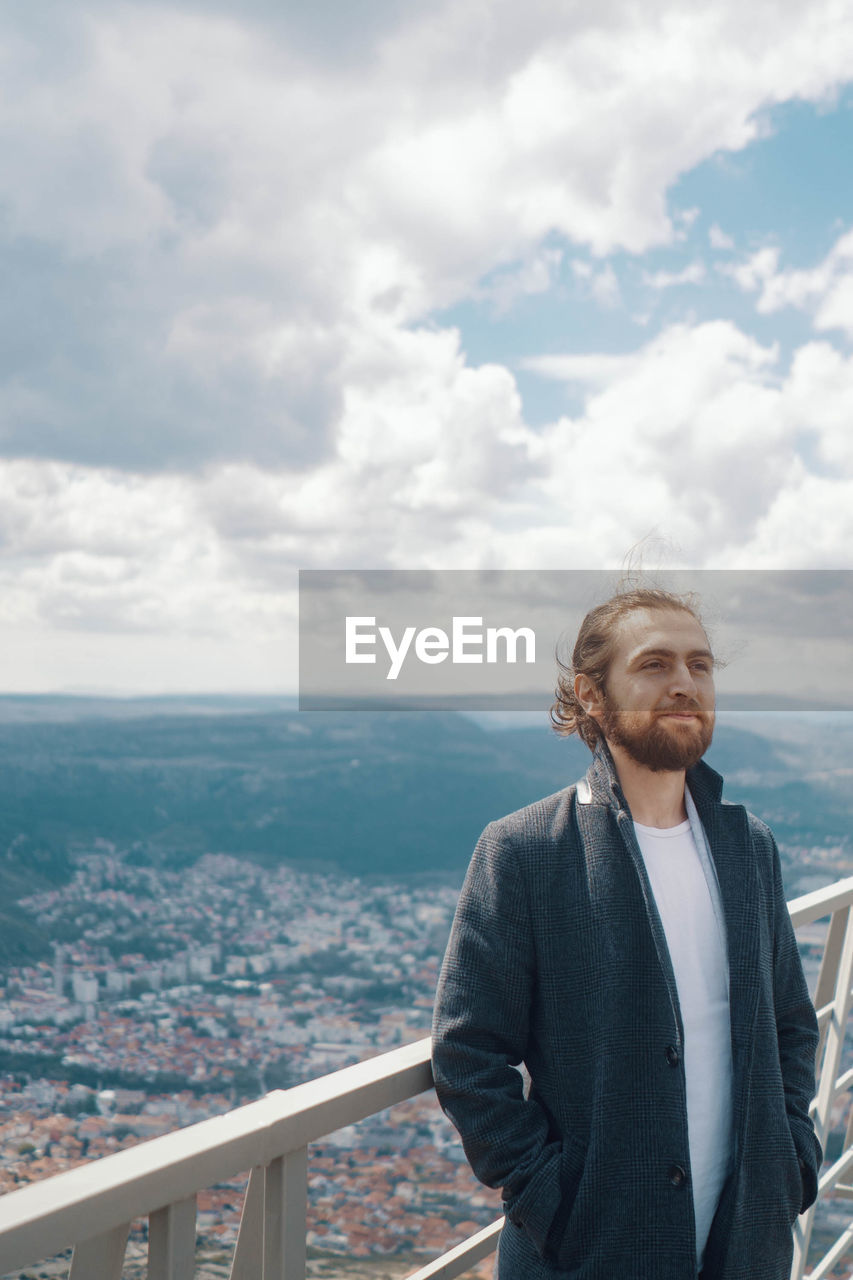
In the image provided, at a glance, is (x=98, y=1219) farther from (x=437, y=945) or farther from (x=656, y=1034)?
(x=437, y=945)

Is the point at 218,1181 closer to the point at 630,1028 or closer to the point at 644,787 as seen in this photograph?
the point at 630,1028

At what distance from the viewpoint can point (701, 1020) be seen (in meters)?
1.28

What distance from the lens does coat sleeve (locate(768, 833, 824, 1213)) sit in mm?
1389

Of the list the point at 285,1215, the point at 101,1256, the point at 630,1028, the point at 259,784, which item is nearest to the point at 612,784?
the point at 630,1028

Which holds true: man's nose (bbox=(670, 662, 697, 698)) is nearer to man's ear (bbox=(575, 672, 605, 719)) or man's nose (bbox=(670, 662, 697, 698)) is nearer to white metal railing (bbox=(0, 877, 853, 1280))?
man's ear (bbox=(575, 672, 605, 719))

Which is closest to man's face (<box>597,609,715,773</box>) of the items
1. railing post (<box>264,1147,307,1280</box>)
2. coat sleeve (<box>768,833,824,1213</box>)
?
coat sleeve (<box>768,833,824,1213</box>)

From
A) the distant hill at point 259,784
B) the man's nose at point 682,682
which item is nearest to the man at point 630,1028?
the man's nose at point 682,682

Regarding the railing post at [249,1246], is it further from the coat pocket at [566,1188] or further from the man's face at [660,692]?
the man's face at [660,692]

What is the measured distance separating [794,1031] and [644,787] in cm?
44

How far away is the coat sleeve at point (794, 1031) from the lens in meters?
1.39

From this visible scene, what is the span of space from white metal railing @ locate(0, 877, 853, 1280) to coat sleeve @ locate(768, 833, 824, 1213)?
46 centimetres

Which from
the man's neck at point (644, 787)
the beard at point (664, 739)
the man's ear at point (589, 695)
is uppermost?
the man's ear at point (589, 695)

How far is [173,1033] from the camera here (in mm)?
15688

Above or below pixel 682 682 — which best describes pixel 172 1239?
below
